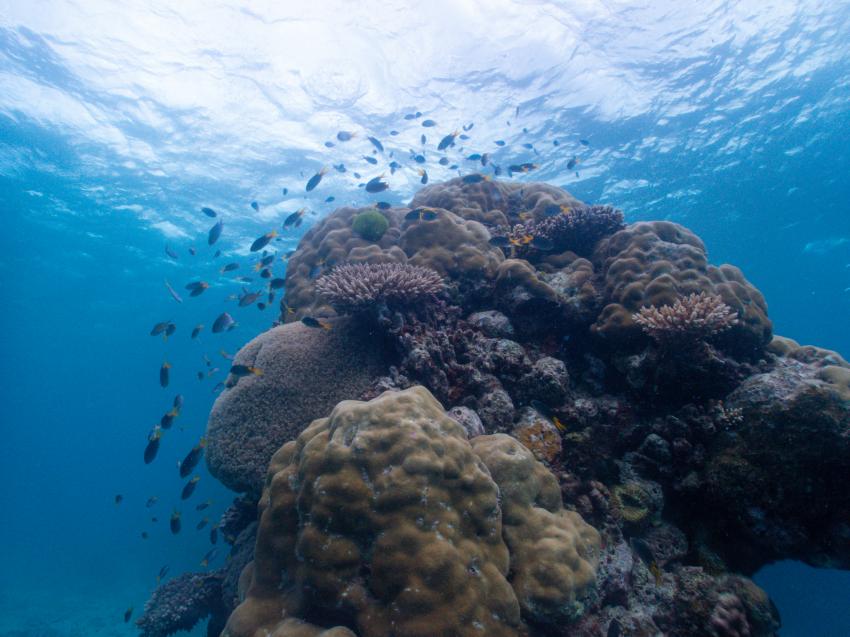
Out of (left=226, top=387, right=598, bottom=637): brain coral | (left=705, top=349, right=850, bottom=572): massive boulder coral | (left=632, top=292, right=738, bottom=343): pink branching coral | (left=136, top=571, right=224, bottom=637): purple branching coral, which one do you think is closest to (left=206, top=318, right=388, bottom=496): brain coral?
(left=226, top=387, right=598, bottom=637): brain coral

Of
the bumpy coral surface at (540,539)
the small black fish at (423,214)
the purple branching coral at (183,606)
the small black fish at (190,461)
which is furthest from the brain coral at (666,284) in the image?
the purple branching coral at (183,606)

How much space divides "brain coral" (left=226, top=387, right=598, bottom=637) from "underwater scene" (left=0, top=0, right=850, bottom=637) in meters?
0.02

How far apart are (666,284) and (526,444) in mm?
3438

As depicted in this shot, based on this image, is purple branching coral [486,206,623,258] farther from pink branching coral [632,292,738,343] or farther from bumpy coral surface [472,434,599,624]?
bumpy coral surface [472,434,599,624]

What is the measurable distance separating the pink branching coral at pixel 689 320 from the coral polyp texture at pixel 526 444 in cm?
4

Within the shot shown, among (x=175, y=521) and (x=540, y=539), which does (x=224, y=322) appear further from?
(x=540, y=539)

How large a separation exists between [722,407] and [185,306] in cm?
5228

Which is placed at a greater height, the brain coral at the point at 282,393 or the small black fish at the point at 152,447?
the brain coral at the point at 282,393

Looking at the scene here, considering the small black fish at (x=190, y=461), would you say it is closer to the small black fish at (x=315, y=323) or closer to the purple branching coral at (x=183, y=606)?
the small black fish at (x=315, y=323)

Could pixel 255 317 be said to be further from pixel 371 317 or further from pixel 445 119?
pixel 371 317

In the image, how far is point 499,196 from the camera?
32.9 ft

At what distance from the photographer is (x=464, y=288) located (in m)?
7.40

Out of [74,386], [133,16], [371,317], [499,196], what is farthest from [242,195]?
[74,386]

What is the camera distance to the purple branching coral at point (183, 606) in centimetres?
862
